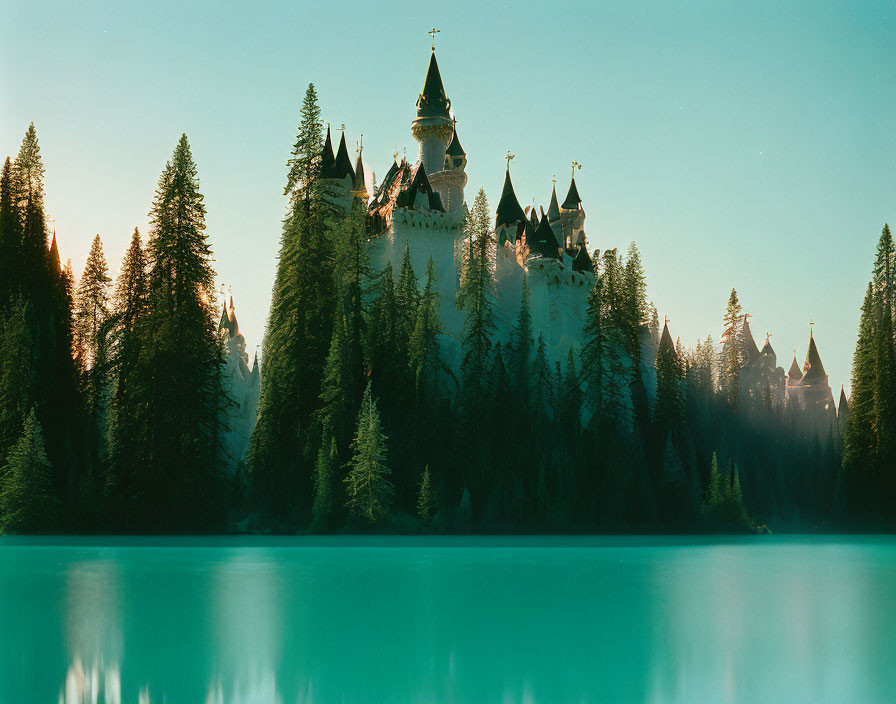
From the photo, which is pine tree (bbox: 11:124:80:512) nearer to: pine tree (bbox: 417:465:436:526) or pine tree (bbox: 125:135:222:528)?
pine tree (bbox: 125:135:222:528)

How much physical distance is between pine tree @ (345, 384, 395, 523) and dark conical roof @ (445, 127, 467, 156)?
30699 millimetres

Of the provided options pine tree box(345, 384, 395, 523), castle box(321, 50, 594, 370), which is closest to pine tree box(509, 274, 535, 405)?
castle box(321, 50, 594, 370)

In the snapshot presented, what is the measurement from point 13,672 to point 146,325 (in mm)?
31106

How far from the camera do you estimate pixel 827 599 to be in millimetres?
20453

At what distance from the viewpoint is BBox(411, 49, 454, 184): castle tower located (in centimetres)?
6756

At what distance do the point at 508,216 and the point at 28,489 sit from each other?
42.7m

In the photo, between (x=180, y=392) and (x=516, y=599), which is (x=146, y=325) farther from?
(x=516, y=599)

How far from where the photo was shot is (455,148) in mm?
67125

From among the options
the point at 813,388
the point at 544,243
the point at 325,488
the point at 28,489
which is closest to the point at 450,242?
the point at 544,243

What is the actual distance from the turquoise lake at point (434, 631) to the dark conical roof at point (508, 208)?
4543 centimetres

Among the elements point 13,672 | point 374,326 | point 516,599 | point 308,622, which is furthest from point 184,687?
point 374,326

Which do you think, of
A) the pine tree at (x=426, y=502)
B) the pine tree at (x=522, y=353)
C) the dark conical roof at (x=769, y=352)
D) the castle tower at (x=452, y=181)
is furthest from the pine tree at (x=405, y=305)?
the dark conical roof at (x=769, y=352)

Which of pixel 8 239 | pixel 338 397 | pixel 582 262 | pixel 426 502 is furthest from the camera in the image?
pixel 582 262

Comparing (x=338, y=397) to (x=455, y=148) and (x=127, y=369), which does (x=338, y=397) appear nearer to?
(x=127, y=369)
